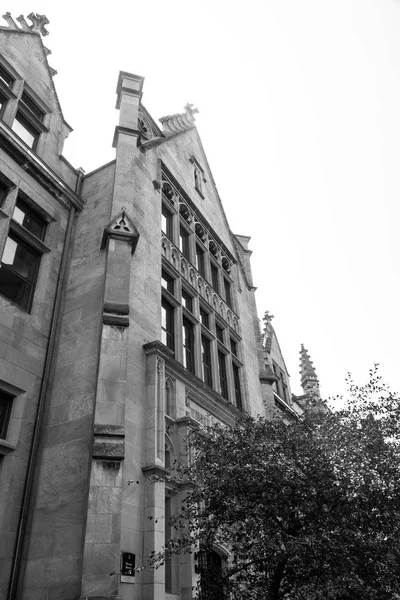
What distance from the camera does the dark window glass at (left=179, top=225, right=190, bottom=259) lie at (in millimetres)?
22333

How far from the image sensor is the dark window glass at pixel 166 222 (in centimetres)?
2112

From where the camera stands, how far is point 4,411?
12578 mm

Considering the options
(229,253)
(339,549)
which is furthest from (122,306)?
(229,253)

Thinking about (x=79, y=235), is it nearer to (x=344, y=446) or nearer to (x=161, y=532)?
(x=161, y=532)

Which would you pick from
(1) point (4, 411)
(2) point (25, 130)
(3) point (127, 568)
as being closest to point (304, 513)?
(3) point (127, 568)

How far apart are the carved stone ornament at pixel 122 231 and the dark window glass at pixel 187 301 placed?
523cm

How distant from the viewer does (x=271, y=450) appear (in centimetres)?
1070

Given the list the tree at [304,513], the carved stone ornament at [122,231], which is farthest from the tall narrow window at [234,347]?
the tree at [304,513]

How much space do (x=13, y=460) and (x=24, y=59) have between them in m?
14.5

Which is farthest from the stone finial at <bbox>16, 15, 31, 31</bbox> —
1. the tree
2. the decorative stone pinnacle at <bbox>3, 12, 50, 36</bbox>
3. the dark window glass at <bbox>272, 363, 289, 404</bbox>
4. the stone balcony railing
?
the dark window glass at <bbox>272, 363, 289, 404</bbox>

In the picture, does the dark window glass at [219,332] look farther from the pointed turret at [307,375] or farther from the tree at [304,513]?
the pointed turret at [307,375]

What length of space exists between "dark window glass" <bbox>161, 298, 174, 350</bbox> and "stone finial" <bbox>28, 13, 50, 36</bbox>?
491 inches

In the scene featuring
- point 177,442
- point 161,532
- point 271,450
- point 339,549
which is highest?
point 177,442

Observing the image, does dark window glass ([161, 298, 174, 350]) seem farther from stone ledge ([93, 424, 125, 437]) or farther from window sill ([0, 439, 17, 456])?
window sill ([0, 439, 17, 456])
